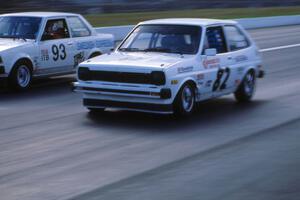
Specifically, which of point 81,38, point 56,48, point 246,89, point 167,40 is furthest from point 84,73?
point 81,38

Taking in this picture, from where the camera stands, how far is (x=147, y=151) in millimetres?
8219

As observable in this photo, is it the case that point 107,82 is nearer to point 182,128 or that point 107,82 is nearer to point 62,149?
point 182,128

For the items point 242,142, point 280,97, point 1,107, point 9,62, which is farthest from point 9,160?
point 280,97

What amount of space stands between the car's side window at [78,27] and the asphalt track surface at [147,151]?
7.20 feet

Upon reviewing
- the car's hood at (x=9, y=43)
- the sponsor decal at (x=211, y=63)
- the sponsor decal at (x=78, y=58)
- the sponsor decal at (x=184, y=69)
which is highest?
the car's hood at (x=9, y=43)

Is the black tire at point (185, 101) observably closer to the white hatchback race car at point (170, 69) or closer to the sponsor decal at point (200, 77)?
the white hatchback race car at point (170, 69)

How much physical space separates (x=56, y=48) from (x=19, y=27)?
822 mm

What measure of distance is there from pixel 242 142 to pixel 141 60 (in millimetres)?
2135

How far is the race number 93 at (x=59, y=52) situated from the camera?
13.7 m

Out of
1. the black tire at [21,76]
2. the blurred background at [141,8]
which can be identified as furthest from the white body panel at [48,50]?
the blurred background at [141,8]

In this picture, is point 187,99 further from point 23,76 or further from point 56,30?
point 56,30

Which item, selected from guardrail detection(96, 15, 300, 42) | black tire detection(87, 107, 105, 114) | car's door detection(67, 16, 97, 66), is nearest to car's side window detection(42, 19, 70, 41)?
car's door detection(67, 16, 97, 66)

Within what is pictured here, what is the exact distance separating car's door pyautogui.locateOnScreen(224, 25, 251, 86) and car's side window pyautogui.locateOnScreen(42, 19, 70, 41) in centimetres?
380

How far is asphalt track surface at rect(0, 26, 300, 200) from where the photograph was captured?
6547 mm
